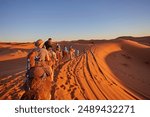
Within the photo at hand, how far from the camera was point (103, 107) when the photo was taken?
5.66 m

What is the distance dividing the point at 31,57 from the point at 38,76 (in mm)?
991

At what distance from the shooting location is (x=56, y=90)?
26.0ft

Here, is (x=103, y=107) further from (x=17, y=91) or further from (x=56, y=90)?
(x=17, y=91)

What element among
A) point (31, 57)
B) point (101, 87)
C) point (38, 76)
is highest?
point (31, 57)

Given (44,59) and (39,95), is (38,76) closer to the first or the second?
(39,95)

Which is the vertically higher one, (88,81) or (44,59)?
(44,59)

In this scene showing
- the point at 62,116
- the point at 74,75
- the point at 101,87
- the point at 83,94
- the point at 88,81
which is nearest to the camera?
the point at 62,116

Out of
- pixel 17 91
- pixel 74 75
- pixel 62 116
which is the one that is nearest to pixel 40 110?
pixel 62 116

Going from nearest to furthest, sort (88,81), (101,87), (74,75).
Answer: (101,87) < (88,81) < (74,75)

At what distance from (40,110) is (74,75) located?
5200 millimetres

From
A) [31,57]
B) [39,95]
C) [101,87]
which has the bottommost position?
[101,87]

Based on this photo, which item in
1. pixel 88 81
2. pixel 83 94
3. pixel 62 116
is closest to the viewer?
pixel 62 116

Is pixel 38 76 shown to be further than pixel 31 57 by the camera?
No

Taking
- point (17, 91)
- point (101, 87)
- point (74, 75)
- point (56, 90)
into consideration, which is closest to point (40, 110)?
point (56, 90)
